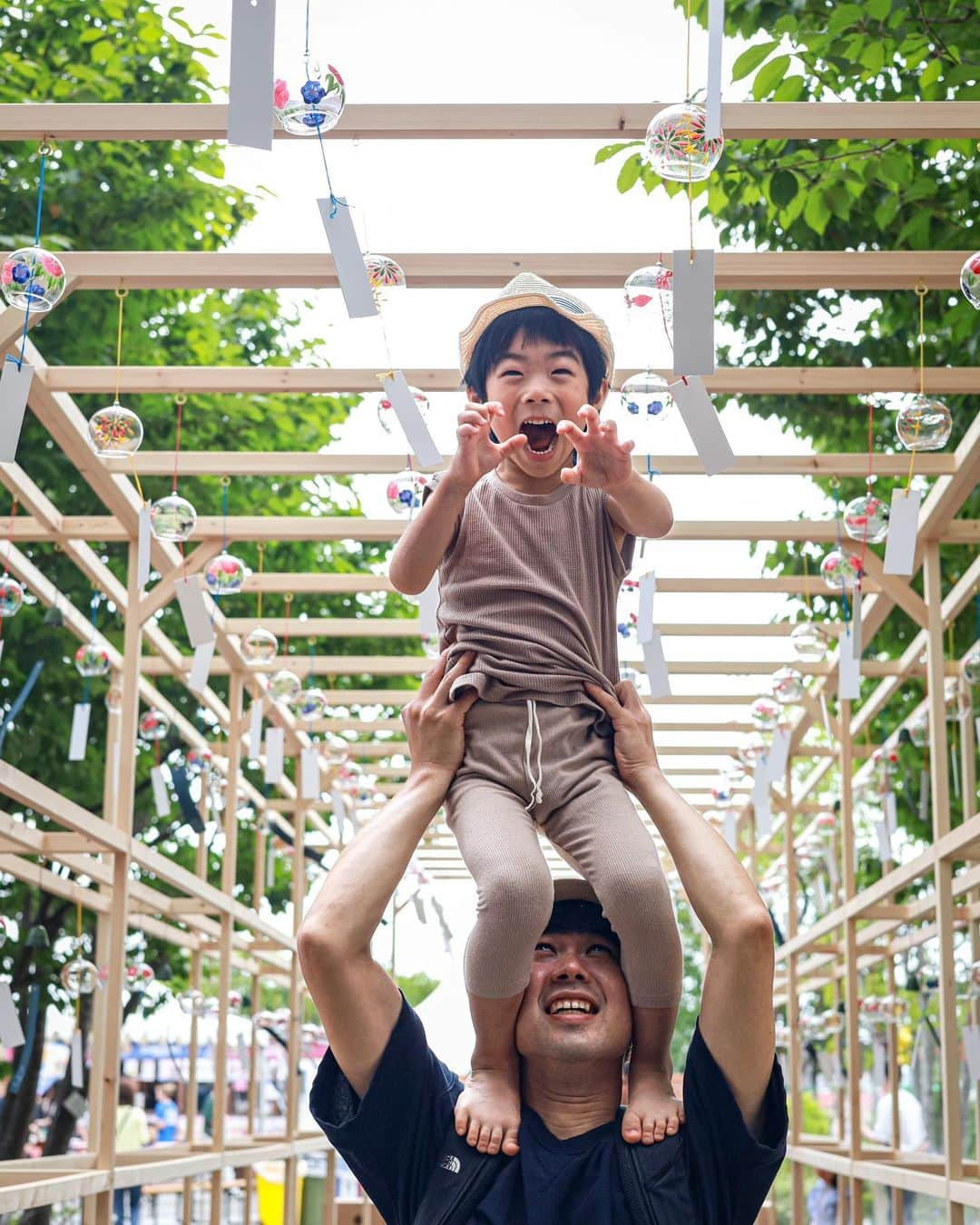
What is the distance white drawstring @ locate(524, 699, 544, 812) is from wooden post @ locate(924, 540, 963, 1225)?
3941 mm

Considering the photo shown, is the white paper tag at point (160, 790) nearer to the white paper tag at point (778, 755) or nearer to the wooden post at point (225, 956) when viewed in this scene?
the wooden post at point (225, 956)

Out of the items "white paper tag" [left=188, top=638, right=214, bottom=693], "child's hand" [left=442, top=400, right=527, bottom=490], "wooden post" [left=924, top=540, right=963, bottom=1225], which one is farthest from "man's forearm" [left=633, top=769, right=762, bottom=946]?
"wooden post" [left=924, top=540, right=963, bottom=1225]

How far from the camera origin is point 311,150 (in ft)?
13.0

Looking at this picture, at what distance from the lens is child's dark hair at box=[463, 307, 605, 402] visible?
8.55 ft

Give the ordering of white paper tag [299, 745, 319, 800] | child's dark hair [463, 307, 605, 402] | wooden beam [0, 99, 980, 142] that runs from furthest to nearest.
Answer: white paper tag [299, 745, 319, 800] → wooden beam [0, 99, 980, 142] → child's dark hair [463, 307, 605, 402]

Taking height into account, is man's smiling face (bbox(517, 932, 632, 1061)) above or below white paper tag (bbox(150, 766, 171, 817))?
below

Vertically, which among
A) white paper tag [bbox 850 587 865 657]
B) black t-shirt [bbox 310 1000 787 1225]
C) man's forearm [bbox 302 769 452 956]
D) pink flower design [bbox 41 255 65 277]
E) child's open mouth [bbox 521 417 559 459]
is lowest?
black t-shirt [bbox 310 1000 787 1225]

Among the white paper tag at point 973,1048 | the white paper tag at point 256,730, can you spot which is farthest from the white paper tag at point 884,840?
the white paper tag at point 256,730

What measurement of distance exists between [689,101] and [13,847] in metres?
3.60

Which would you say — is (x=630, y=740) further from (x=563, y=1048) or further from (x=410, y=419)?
(x=410, y=419)

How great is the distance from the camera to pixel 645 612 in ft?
15.2

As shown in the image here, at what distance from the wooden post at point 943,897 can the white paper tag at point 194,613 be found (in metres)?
2.85

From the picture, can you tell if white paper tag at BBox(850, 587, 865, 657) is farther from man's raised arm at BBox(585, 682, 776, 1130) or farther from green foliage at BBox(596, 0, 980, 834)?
man's raised arm at BBox(585, 682, 776, 1130)

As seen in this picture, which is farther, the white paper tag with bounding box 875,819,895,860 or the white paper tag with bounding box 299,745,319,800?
the white paper tag with bounding box 299,745,319,800
